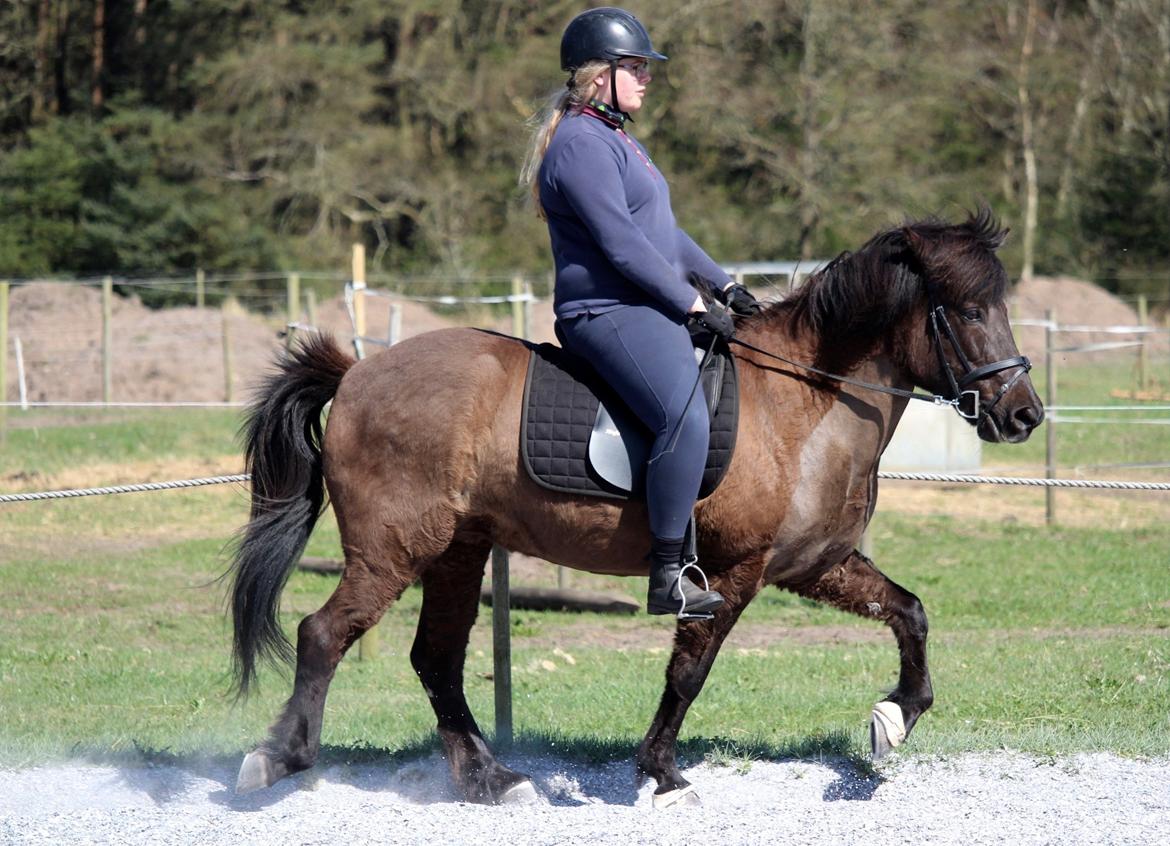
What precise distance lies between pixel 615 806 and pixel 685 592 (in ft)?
3.25

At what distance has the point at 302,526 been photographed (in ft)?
18.0

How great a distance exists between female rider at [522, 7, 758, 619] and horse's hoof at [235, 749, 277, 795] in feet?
5.09

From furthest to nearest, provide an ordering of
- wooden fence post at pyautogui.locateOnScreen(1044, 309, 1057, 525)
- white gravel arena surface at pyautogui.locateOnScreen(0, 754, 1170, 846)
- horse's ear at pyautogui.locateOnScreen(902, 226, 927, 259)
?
wooden fence post at pyautogui.locateOnScreen(1044, 309, 1057, 525) < horse's ear at pyautogui.locateOnScreen(902, 226, 927, 259) < white gravel arena surface at pyautogui.locateOnScreen(0, 754, 1170, 846)

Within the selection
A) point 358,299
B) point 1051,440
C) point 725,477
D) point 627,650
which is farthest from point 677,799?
point 1051,440

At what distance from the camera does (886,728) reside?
203 inches

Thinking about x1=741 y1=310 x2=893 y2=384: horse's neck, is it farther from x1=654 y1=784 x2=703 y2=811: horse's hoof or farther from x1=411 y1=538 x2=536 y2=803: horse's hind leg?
x1=654 y1=784 x2=703 y2=811: horse's hoof

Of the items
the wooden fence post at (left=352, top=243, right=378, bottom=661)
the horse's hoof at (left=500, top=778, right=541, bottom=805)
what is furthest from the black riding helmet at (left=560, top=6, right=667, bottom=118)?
the wooden fence post at (left=352, top=243, right=378, bottom=661)

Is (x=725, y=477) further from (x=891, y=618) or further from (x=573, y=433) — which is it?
(x=891, y=618)

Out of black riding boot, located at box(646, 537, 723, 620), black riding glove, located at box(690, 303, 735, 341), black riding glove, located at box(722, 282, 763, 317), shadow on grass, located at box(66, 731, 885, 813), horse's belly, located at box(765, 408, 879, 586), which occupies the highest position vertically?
black riding glove, located at box(722, 282, 763, 317)

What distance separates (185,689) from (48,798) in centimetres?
229

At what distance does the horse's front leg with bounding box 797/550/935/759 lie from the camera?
5.21 m

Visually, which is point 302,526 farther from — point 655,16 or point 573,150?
point 655,16

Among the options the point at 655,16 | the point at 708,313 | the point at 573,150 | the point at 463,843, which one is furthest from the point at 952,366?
the point at 655,16

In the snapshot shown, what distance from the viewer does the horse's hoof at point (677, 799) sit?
506 cm
